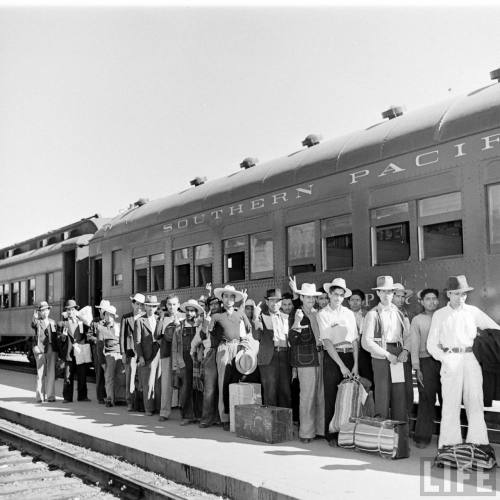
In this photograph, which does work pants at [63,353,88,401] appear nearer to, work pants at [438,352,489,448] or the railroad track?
the railroad track

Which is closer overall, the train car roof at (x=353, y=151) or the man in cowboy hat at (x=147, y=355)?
the train car roof at (x=353, y=151)

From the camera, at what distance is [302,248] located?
7910mm

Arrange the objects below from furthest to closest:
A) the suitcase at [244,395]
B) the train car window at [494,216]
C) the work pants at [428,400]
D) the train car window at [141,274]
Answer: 1. the train car window at [141,274]
2. the suitcase at [244,395]
3. the work pants at [428,400]
4. the train car window at [494,216]

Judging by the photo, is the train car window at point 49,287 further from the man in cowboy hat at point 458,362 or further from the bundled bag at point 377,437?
the man in cowboy hat at point 458,362

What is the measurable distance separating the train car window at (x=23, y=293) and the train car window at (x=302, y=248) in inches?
408

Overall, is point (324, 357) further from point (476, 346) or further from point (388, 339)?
point (476, 346)

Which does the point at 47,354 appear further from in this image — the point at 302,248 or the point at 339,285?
the point at 339,285

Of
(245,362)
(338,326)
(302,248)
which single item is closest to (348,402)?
(338,326)

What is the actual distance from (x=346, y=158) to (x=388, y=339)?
2.35 m

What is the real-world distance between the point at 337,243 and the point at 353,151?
3.48ft

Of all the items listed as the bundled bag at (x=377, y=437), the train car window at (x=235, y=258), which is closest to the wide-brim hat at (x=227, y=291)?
the train car window at (x=235, y=258)

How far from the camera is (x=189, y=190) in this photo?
36.3 ft

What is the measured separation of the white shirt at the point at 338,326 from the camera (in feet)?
20.9

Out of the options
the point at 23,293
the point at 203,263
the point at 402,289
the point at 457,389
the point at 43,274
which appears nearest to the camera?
the point at 457,389
